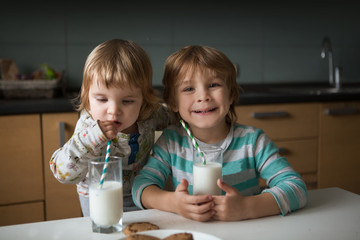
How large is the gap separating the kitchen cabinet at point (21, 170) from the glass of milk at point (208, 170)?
118cm

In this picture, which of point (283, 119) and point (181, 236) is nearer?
point (181, 236)

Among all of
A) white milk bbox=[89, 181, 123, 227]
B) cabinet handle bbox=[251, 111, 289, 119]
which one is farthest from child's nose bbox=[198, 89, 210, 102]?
cabinet handle bbox=[251, 111, 289, 119]

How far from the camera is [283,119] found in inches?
88.9

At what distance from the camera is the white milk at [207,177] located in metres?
0.93

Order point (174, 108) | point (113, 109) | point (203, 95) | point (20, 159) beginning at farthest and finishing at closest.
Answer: point (20, 159) → point (174, 108) → point (203, 95) → point (113, 109)

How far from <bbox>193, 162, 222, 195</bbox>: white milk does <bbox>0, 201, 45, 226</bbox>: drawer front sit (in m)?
1.26

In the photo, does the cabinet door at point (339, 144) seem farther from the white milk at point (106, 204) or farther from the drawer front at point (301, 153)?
the white milk at point (106, 204)

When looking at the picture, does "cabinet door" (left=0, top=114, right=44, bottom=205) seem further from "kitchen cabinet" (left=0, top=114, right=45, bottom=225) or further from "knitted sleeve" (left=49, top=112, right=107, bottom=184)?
"knitted sleeve" (left=49, top=112, right=107, bottom=184)

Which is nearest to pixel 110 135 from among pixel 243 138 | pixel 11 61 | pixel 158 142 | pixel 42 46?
pixel 158 142

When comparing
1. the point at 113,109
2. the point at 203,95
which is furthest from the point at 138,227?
the point at 203,95

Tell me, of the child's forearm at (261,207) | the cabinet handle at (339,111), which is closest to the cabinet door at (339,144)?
the cabinet handle at (339,111)

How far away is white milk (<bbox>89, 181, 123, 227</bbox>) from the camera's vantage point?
2.61ft

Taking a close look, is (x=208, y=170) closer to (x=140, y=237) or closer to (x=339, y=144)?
(x=140, y=237)

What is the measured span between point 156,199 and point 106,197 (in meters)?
0.18
